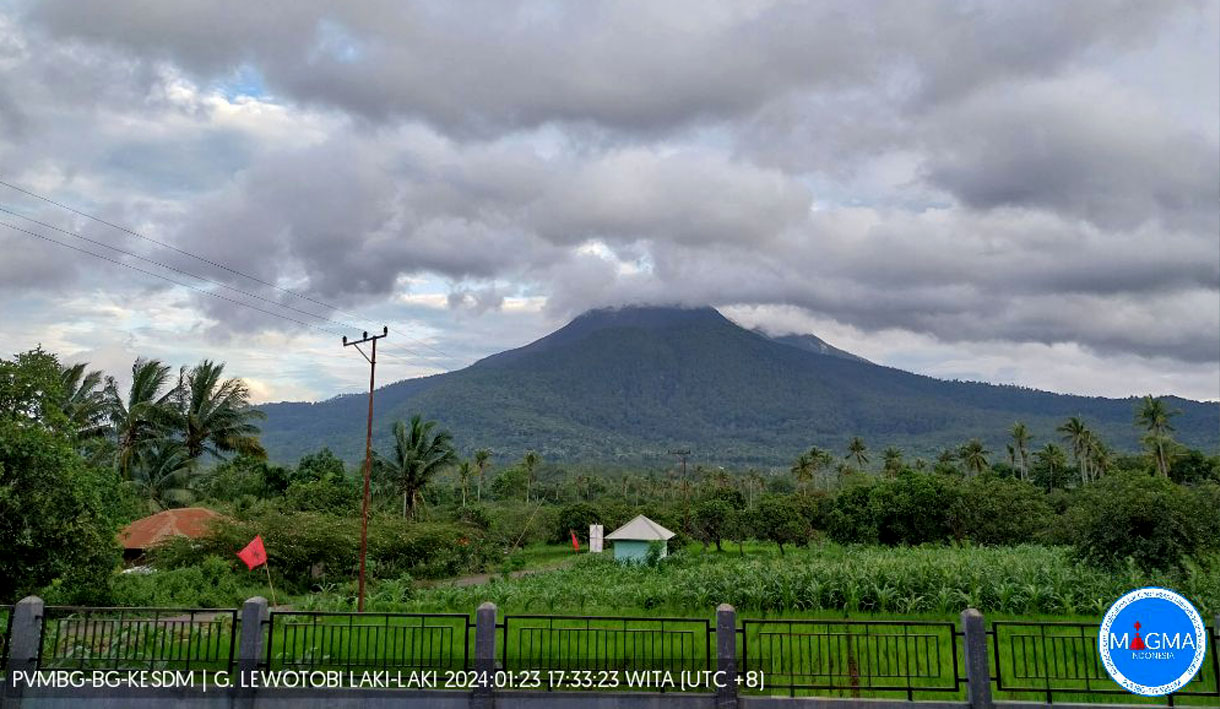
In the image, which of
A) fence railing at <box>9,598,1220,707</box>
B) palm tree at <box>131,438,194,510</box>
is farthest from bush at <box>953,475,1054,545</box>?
palm tree at <box>131,438,194,510</box>

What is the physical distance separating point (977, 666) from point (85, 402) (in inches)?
1409

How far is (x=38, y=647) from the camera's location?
12.4 meters

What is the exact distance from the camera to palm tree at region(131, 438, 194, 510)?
3738 cm

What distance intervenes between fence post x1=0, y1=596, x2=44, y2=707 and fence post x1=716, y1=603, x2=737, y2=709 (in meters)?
10.8

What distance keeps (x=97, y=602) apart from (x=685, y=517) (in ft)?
120

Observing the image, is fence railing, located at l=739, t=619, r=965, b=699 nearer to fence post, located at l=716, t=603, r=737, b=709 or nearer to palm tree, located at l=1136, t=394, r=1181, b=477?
fence post, located at l=716, t=603, r=737, b=709

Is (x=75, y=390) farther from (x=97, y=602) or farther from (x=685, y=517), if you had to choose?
(x=685, y=517)

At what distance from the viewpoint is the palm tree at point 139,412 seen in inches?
1353

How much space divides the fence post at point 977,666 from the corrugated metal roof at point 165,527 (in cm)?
2706

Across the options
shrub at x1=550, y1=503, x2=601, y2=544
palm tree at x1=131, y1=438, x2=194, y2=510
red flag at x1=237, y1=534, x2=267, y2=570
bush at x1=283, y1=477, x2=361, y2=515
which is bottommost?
shrub at x1=550, y1=503, x2=601, y2=544

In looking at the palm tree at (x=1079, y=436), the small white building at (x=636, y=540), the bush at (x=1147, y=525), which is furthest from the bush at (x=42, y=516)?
the palm tree at (x=1079, y=436)

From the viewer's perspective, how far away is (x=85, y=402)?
33344 millimetres

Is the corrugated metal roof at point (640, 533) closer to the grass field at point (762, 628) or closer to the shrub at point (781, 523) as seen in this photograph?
the shrub at point (781, 523)

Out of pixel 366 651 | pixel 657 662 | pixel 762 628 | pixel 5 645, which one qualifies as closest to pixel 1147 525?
pixel 762 628
